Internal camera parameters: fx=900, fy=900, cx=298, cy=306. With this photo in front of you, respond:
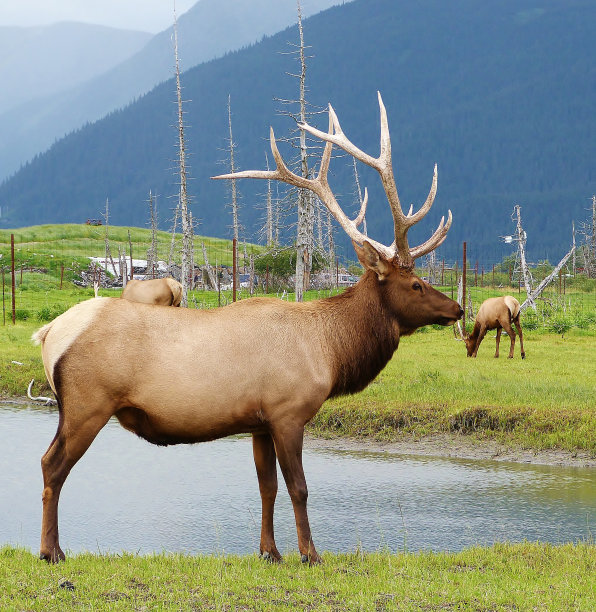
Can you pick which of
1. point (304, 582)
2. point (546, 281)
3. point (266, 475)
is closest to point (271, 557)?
point (266, 475)

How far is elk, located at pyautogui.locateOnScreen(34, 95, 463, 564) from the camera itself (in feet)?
22.0

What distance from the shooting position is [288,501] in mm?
10672

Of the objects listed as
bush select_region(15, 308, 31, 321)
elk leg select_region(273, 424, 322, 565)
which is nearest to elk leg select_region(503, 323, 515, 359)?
elk leg select_region(273, 424, 322, 565)

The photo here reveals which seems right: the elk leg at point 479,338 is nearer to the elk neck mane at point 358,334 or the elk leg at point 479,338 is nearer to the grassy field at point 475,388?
the grassy field at point 475,388

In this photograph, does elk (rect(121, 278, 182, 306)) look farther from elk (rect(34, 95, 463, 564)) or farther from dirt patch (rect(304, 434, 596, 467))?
elk (rect(34, 95, 463, 564))

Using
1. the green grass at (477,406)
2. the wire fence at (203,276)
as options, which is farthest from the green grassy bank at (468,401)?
the wire fence at (203,276)

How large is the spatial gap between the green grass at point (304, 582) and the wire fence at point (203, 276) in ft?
50.2

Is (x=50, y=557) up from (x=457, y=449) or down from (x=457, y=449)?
up

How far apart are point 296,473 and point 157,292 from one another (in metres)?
10.6

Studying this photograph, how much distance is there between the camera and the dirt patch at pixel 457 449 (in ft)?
40.1

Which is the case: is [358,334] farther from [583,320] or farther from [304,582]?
[583,320]

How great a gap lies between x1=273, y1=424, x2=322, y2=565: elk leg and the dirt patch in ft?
19.5

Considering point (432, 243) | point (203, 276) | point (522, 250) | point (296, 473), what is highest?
point (522, 250)

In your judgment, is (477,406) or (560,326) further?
(560,326)
